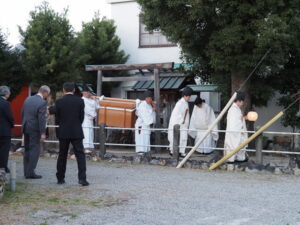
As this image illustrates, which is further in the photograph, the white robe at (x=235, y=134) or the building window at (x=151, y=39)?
the building window at (x=151, y=39)

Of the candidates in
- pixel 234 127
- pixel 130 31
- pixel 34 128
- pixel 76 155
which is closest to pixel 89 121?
pixel 234 127

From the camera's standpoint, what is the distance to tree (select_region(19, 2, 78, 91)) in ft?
58.9

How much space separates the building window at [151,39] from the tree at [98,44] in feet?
2.94

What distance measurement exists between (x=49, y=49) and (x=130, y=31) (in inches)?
144

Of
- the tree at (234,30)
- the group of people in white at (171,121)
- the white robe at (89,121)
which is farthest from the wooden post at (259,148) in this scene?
the white robe at (89,121)

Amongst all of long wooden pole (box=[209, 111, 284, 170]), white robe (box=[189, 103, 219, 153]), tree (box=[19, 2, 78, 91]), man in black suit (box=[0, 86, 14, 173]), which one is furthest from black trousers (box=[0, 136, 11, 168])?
tree (box=[19, 2, 78, 91])

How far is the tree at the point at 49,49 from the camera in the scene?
17953 mm

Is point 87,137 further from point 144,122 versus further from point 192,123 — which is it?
point 192,123

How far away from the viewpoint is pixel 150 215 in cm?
713

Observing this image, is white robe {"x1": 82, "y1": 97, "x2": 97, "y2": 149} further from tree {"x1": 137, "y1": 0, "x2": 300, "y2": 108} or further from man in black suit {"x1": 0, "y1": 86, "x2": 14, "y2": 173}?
man in black suit {"x1": 0, "y1": 86, "x2": 14, "y2": 173}

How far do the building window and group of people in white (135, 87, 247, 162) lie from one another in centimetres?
524

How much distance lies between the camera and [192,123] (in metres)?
15.1

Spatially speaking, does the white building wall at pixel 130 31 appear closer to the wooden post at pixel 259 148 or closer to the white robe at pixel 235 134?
the white robe at pixel 235 134

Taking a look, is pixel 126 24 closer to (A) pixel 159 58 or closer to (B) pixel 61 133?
(A) pixel 159 58
